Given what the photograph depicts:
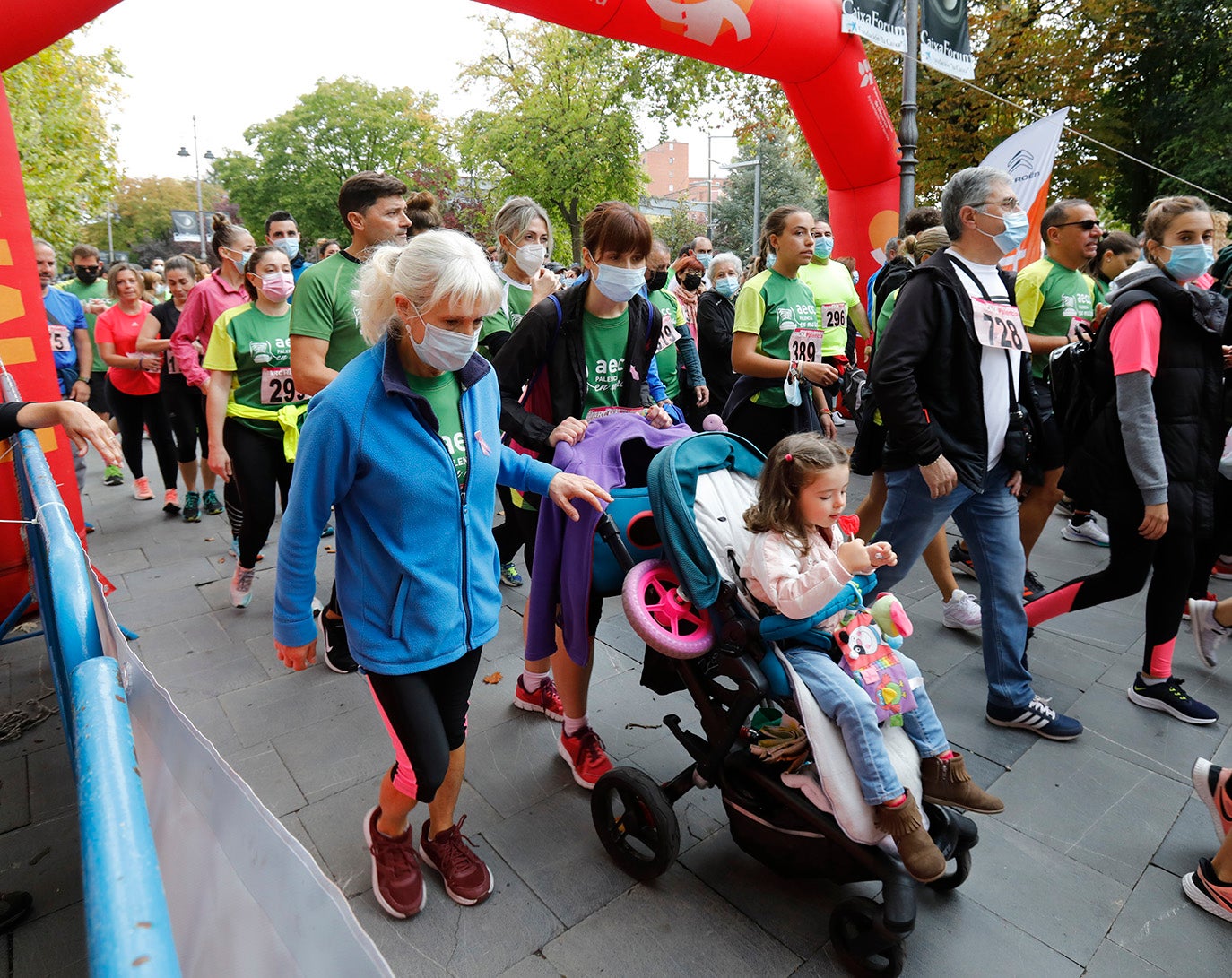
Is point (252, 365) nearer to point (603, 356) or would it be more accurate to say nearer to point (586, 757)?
point (603, 356)

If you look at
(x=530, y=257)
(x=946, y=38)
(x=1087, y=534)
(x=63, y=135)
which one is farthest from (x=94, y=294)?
(x=63, y=135)

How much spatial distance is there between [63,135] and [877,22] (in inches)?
688

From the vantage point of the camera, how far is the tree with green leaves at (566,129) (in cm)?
2502

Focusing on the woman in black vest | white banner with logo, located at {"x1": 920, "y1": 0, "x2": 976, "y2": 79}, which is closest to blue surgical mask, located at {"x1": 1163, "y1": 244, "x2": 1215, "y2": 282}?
the woman in black vest

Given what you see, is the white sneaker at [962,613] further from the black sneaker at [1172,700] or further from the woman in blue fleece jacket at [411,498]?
the woman in blue fleece jacket at [411,498]

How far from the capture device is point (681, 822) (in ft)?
9.13

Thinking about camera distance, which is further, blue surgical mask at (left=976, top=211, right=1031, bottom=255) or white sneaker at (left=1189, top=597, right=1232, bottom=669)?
white sneaker at (left=1189, top=597, right=1232, bottom=669)

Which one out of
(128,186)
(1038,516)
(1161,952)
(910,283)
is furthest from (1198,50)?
(128,186)

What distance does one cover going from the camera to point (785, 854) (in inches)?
86.8

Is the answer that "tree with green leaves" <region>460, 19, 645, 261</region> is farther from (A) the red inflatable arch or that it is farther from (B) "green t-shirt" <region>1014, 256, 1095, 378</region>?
(B) "green t-shirt" <region>1014, 256, 1095, 378</region>

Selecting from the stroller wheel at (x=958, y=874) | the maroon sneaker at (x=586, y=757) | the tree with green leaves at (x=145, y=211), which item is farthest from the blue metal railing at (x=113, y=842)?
the tree with green leaves at (x=145, y=211)

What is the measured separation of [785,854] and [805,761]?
257 millimetres

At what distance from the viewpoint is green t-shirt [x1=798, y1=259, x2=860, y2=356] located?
498 cm

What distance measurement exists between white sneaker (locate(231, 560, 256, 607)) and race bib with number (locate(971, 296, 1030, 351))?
13.4 feet
